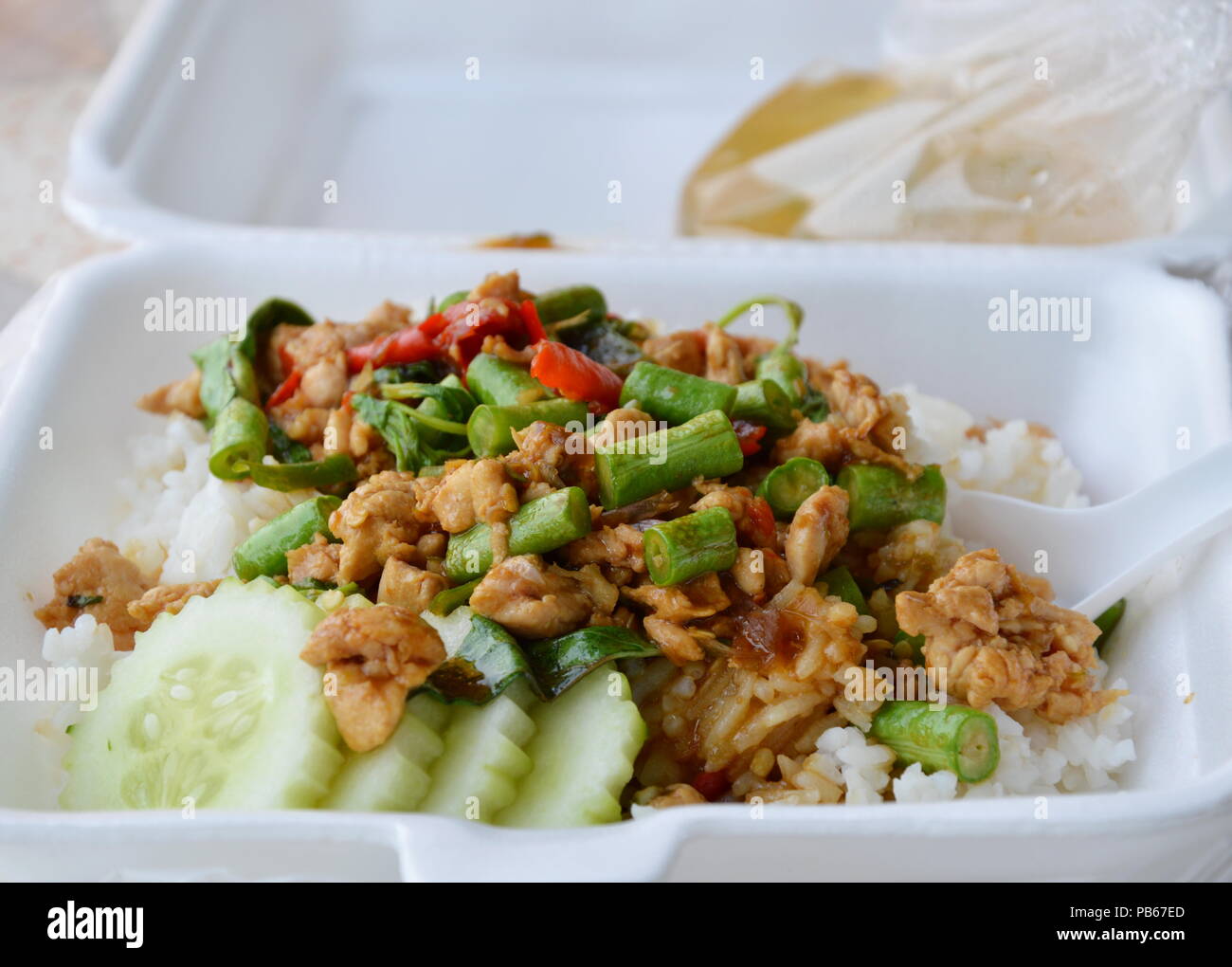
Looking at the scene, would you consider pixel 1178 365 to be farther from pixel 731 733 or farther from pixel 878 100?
pixel 878 100

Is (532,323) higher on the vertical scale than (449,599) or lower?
higher

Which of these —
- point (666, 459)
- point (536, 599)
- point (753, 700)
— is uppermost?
point (666, 459)

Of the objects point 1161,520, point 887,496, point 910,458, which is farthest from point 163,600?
point 1161,520

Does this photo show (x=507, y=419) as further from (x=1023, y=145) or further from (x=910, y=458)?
(x=1023, y=145)

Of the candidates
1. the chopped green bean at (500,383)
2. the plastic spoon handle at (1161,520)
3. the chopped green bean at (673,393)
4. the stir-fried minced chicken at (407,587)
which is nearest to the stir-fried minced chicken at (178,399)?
the chopped green bean at (500,383)

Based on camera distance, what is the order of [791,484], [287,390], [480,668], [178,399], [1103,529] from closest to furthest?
[480,668] < [791,484] < [1103,529] < [287,390] < [178,399]

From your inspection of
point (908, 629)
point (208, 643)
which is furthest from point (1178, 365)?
point (208, 643)
